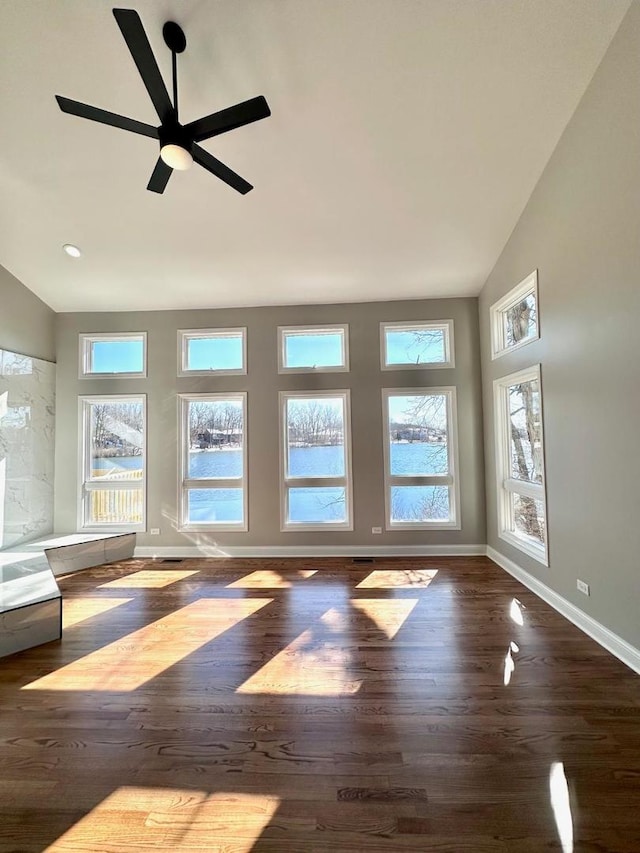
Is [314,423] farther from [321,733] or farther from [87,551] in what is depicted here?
[321,733]

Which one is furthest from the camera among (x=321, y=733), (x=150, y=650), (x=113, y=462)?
(x=113, y=462)

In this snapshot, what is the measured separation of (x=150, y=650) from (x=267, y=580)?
146 cm

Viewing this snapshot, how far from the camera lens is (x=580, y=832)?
134 cm

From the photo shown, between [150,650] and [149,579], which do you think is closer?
[150,650]

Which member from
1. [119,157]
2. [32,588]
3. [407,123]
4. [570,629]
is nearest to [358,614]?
[570,629]

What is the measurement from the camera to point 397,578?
12.7 ft

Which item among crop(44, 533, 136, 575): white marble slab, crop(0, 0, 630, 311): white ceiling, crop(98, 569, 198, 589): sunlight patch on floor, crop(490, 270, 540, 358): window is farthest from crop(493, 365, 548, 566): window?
crop(44, 533, 136, 575): white marble slab

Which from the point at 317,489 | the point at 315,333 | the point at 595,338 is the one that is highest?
Answer: the point at 315,333

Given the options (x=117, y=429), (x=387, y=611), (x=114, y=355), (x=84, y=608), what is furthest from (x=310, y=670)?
(x=114, y=355)

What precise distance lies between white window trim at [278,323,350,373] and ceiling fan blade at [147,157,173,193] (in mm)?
2398

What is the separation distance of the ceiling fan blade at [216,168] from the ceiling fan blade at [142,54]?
0.70 feet

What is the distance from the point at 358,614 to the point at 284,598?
2.39 ft

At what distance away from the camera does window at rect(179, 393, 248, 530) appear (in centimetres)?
480

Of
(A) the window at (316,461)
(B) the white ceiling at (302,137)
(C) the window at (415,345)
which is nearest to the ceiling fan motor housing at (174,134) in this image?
(B) the white ceiling at (302,137)
